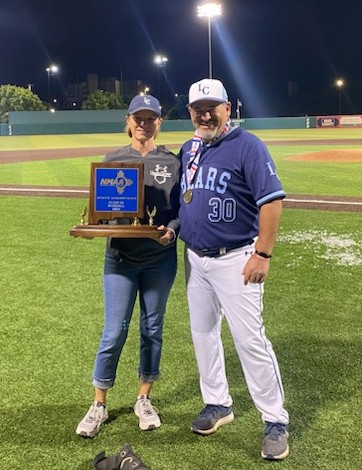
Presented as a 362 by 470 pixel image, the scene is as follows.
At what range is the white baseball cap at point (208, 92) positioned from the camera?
289cm

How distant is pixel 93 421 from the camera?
10.8ft

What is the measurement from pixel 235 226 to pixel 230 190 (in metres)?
0.19

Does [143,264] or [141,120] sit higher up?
[141,120]

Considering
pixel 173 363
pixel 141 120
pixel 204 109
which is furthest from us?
pixel 173 363

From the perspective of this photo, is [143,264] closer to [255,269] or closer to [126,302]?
[126,302]

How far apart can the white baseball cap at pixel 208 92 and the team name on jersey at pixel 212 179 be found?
1.17 feet

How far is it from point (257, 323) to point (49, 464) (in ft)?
4.43

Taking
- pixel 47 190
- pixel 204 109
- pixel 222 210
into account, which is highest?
pixel 204 109

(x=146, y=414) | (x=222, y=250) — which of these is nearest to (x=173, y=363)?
(x=146, y=414)

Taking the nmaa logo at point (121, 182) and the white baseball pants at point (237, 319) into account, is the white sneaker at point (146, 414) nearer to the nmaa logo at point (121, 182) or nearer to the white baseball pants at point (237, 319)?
the white baseball pants at point (237, 319)

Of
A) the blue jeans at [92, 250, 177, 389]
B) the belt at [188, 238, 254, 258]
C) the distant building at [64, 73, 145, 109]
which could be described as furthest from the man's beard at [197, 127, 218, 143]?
the distant building at [64, 73, 145, 109]

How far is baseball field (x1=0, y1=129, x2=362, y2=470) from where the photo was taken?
3.13 meters

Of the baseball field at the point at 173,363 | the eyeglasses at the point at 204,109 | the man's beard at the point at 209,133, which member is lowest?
the baseball field at the point at 173,363

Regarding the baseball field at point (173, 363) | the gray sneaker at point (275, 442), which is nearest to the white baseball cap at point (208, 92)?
the gray sneaker at point (275, 442)
